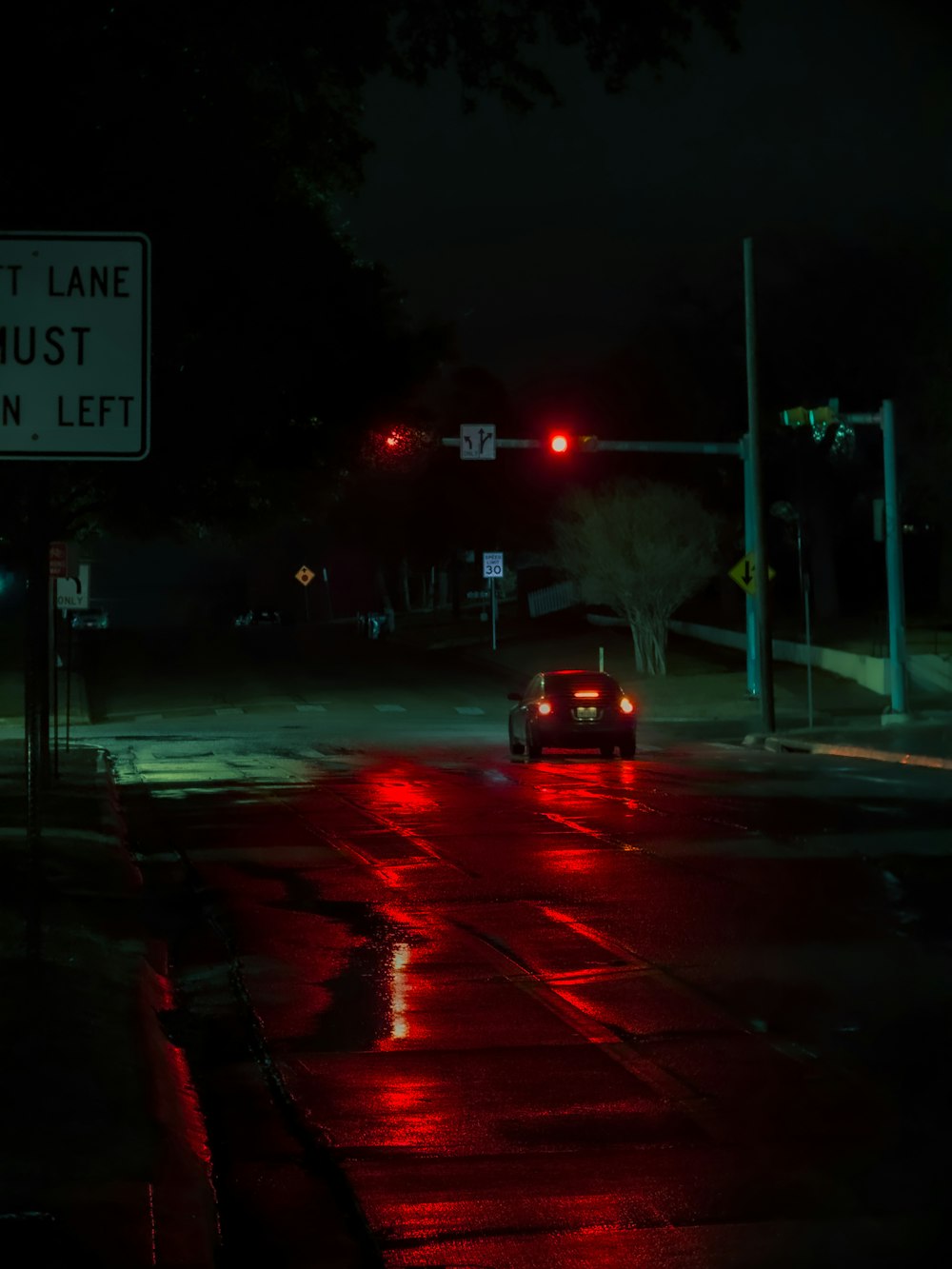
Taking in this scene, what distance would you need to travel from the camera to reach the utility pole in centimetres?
3447

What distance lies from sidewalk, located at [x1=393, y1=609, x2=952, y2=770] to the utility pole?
965 mm

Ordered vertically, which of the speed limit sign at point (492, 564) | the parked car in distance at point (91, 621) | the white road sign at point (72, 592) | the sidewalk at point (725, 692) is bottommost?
the sidewalk at point (725, 692)

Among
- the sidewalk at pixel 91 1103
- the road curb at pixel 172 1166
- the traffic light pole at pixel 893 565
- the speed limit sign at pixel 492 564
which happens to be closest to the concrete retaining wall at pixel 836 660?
the traffic light pole at pixel 893 565

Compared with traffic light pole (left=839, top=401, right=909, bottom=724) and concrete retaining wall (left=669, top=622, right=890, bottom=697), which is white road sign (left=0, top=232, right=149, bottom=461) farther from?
concrete retaining wall (left=669, top=622, right=890, bottom=697)

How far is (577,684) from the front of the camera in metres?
30.0

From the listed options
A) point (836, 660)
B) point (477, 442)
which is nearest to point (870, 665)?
point (836, 660)

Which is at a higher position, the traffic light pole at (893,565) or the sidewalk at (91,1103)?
the traffic light pole at (893,565)

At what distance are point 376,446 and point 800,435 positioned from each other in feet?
127

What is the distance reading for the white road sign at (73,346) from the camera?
8.19 metres

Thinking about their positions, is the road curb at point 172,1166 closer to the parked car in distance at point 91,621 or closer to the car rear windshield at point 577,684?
the car rear windshield at point 577,684

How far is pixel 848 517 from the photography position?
65.8m

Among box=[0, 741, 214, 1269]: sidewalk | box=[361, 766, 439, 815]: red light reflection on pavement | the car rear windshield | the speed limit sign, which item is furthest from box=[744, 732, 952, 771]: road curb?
the speed limit sign

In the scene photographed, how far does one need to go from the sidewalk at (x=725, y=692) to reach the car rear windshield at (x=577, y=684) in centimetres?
408

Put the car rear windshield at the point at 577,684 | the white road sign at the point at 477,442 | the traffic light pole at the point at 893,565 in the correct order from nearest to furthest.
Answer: the car rear windshield at the point at 577,684
the white road sign at the point at 477,442
the traffic light pole at the point at 893,565
